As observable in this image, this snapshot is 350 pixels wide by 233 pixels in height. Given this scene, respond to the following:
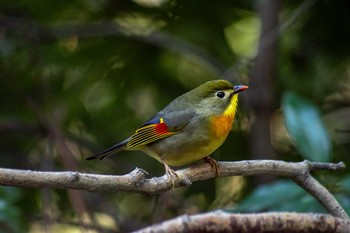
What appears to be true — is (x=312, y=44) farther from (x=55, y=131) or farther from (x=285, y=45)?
(x=55, y=131)

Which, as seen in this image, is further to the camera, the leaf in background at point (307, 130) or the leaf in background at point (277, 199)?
the leaf in background at point (307, 130)

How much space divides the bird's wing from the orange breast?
5.0 inches

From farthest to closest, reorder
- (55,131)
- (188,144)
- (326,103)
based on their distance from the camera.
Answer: (326,103) < (55,131) < (188,144)

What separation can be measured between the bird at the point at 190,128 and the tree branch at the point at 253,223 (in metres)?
1.15

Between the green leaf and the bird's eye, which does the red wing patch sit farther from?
the green leaf

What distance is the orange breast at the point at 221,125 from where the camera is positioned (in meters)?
3.30

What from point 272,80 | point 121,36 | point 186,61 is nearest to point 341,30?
point 272,80

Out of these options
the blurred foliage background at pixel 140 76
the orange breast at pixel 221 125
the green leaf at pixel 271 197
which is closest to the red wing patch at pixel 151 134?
the orange breast at pixel 221 125

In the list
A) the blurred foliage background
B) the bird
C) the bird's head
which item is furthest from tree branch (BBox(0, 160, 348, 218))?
the blurred foliage background

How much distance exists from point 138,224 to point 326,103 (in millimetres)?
1494

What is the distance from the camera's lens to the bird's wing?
339cm

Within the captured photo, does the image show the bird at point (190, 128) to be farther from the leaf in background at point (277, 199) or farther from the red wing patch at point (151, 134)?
the leaf in background at point (277, 199)

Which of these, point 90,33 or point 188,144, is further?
point 90,33

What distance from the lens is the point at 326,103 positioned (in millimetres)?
4859
